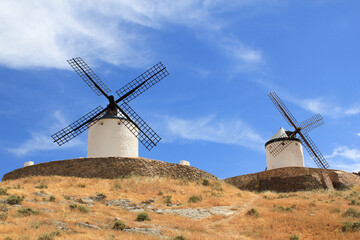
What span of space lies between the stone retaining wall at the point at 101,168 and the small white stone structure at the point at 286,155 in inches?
399

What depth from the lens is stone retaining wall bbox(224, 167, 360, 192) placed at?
29.3 meters

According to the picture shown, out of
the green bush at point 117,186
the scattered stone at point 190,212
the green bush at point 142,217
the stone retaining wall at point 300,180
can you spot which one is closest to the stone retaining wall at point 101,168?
the green bush at point 117,186

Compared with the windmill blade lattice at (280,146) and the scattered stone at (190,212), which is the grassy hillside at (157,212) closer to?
the scattered stone at (190,212)

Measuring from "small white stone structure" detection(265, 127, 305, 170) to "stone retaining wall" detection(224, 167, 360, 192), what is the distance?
325 cm

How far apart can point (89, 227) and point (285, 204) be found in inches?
433

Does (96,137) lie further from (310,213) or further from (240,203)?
(310,213)

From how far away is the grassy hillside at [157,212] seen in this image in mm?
14531

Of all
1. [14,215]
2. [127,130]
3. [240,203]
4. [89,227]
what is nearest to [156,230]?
[89,227]

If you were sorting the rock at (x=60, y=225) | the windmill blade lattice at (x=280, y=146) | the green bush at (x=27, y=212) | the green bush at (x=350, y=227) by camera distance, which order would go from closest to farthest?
the rock at (x=60, y=225) < the green bush at (x=27, y=212) < the green bush at (x=350, y=227) < the windmill blade lattice at (x=280, y=146)

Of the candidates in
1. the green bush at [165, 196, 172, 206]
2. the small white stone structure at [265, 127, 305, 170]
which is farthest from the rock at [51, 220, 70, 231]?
the small white stone structure at [265, 127, 305, 170]

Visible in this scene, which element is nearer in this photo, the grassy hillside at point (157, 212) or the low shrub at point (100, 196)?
the grassy hillside at point (157, 212)

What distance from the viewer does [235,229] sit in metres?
17.1

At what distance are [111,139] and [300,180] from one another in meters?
14.2

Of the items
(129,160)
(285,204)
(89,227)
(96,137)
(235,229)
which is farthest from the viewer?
(96,137)
